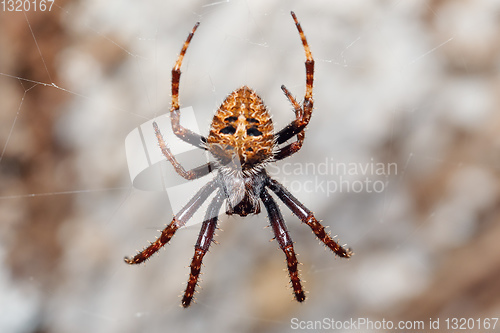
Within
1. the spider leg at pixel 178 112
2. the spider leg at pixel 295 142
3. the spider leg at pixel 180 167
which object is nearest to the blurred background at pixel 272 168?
the spider leg at pixel 180 167

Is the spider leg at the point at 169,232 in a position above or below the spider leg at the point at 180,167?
below

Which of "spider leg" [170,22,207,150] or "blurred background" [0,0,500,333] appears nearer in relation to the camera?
"spider leg" [170,22,207,150]

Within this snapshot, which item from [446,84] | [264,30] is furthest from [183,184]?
[446,84]

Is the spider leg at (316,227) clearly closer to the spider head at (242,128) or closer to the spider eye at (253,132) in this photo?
the spider head at (242,128)

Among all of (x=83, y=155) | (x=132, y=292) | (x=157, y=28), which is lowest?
(x=132, y=292)

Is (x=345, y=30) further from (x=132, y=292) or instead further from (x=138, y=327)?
(x=138, y=327)

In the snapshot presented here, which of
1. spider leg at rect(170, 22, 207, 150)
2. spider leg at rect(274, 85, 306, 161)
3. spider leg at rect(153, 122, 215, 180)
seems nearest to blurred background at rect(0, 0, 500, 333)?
spider leg at rect(153, 122, 215, 180)

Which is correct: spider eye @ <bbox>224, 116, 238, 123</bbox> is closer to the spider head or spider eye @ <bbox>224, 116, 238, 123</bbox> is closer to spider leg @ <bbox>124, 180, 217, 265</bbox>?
the spider head

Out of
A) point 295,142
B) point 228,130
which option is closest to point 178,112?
point 228,130
